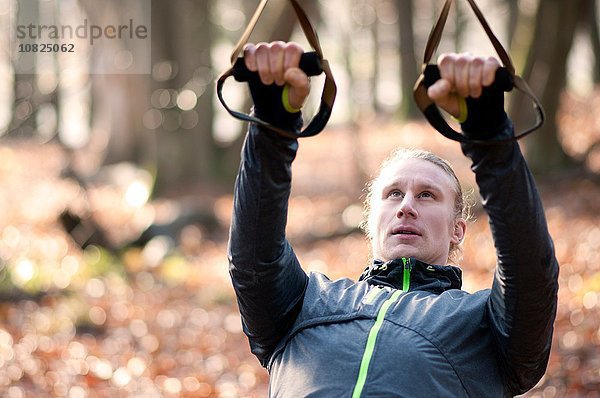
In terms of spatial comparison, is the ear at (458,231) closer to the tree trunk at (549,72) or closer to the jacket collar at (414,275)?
the jacket collar at (414,275)

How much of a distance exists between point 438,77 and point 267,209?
69cm

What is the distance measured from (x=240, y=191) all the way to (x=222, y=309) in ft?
21.5

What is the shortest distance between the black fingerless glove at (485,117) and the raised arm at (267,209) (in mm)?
494

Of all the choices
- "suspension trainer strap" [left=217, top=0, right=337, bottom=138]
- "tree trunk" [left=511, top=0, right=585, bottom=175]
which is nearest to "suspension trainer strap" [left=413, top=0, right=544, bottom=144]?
"suspension trainer strap" [left=217, top=0, right=337, bottom=138]

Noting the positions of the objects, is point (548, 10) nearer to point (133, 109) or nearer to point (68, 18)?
point (133, 109)

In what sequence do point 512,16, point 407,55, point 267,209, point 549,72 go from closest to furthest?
point 267,209 < point 549,72 < point 512,16 < point 407,55

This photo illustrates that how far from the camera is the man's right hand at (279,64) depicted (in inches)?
102

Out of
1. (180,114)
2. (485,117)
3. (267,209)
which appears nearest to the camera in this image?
(485,117)

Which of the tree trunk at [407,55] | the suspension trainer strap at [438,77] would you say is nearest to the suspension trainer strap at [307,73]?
the suspension trainer strap at [438,77]

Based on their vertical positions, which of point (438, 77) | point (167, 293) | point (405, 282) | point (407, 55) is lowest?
point (167, 293)

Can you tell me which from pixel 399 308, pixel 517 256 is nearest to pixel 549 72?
pixel 399 308

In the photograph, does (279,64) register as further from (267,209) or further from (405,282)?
(405,282)

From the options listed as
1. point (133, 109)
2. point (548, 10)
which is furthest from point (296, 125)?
point (133, 109)

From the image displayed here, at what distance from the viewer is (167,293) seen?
10.2 metres
